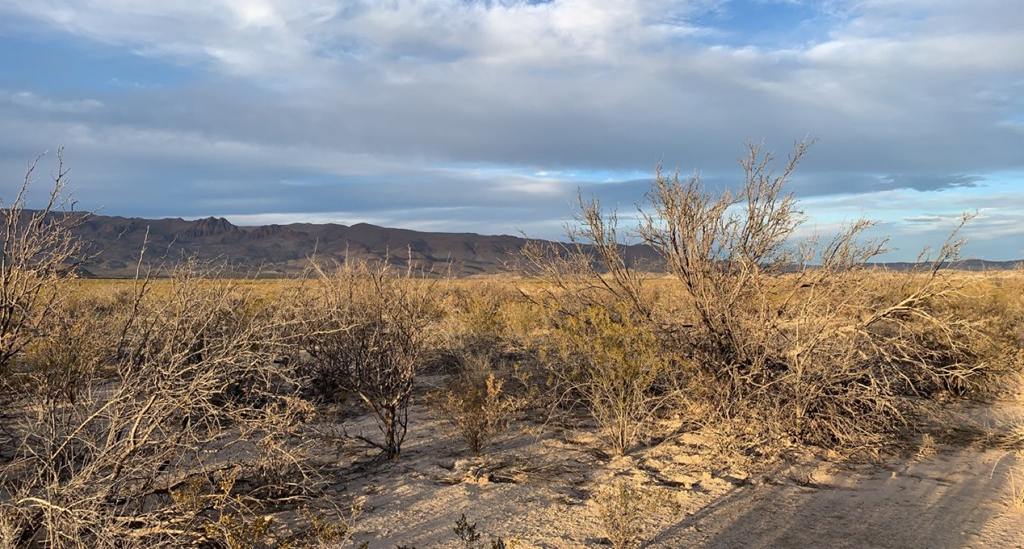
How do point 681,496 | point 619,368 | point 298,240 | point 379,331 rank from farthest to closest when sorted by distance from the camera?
point 298,240, point 619,368, point 379,331, point 681,496

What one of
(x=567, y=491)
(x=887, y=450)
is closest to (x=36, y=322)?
(x=567, y=491)

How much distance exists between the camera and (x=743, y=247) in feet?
29.9

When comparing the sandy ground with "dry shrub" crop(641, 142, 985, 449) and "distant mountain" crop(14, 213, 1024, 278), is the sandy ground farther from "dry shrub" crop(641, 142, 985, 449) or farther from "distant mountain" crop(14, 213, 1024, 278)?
"distant mountain" crop(14, 213, 1024, 278)

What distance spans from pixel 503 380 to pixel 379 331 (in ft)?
6.23

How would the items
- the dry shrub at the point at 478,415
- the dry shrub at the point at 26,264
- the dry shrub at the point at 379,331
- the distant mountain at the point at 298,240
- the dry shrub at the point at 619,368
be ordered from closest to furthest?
the dry shrub at the point at 26,264
the dry shrub at the point at 379,331
the dry shrub at the point at 478,415
the dry shrub at the point at 619,368
the distant mountain at the point at 298,240

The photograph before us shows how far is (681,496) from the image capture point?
21.7 feet

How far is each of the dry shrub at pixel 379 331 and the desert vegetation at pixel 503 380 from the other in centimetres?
3

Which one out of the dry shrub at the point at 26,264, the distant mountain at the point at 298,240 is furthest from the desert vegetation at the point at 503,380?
the distant mountain at the point at 298,240

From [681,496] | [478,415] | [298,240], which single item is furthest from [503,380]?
[298,240]

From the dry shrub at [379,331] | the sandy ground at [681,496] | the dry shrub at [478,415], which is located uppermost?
the dry shrub at [379,331]

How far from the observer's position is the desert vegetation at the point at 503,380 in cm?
516

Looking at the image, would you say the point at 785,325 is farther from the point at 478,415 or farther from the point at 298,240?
the point at 298,240

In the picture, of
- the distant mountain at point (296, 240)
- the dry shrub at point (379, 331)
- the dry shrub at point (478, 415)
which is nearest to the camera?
the dry shrub at point (379, 331)

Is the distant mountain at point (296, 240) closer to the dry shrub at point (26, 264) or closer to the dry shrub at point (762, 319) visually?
the dry shrub at point (762, 319)
